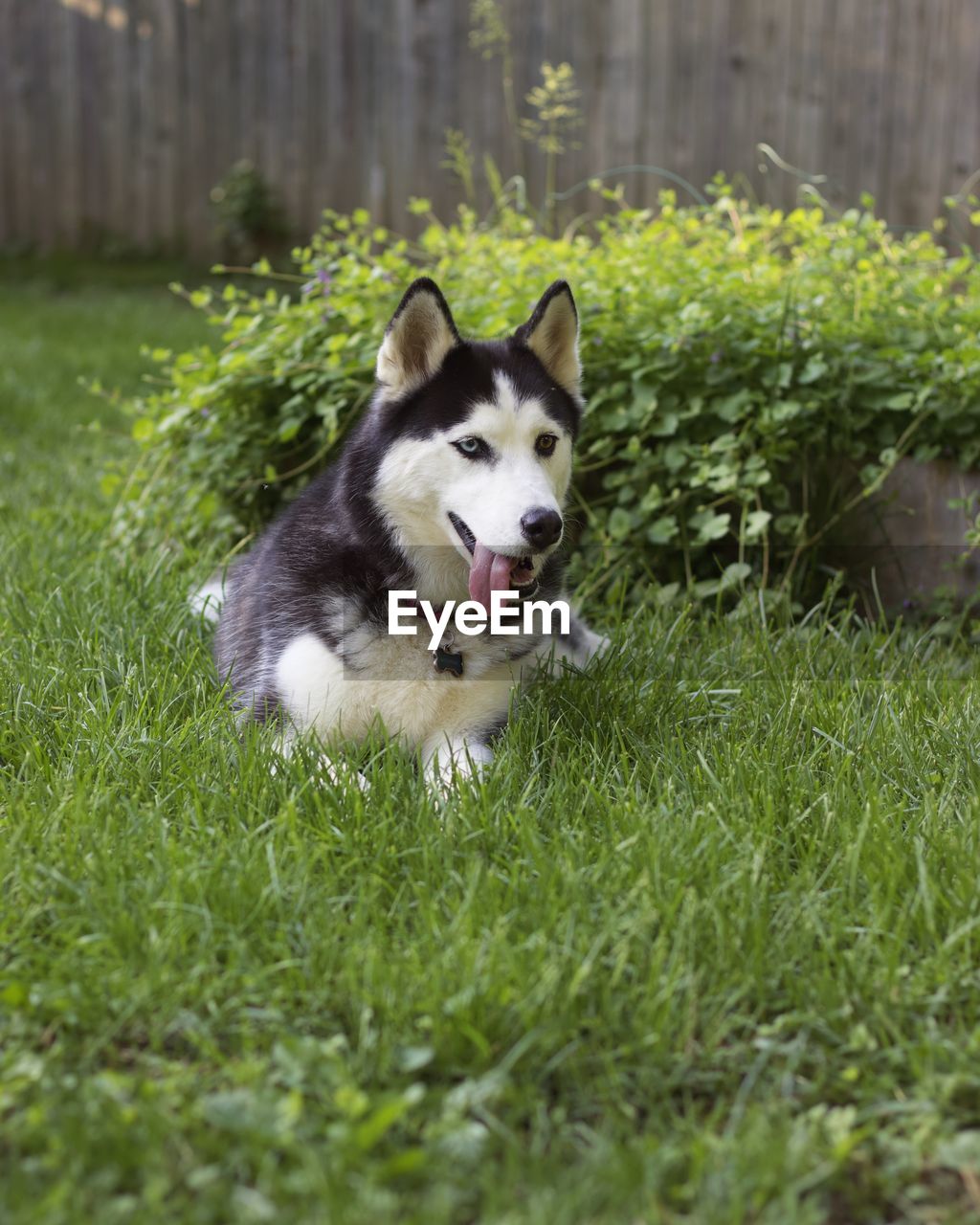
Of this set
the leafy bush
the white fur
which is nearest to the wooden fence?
the leafy bush

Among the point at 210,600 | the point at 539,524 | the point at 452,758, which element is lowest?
the point at 210,600

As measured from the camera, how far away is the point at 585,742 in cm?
255

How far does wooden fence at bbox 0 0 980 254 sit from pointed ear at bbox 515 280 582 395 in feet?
14.6

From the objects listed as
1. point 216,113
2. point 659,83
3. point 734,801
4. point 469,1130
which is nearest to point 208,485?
point 734,801

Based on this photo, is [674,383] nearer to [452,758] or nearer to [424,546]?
[424,546]

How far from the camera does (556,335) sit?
276cm

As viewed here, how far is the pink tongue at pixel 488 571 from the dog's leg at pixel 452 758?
31 cm

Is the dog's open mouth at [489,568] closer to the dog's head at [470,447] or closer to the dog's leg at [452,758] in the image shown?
the dog's head at [470,447]

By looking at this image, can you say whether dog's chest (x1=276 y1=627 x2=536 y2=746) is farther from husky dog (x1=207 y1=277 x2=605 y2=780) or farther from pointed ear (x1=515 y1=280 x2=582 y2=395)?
pointed ear (x1=515 y1=280 x2=582 y2=395)

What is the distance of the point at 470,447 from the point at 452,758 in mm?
618

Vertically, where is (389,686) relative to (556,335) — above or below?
below

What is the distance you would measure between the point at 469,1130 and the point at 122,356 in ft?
20.6

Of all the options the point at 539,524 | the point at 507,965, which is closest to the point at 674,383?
the point at 539,524

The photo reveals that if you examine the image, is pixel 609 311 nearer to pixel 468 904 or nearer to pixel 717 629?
pixel 717 629
